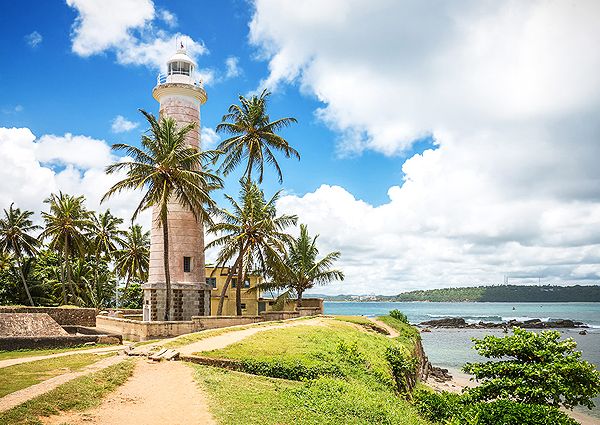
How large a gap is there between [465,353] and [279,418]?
45.9m

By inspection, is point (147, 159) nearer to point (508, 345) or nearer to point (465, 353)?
point (508, 345)

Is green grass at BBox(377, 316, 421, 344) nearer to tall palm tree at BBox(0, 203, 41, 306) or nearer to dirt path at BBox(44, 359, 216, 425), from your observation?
dirt path at BBox(44, 359, 216, 425)

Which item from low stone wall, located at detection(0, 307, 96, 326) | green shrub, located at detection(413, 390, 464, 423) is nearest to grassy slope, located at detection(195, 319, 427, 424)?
green shrub, located at detection(413, 390, 464, 423)

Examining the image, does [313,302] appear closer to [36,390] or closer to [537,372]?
[537,372]

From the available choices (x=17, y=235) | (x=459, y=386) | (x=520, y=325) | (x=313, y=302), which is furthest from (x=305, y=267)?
(x=520, y=325)

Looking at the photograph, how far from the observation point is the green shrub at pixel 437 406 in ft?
51.6

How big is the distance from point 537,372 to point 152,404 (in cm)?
992

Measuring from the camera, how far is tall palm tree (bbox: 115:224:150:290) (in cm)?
4775

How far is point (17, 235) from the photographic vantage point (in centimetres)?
4216

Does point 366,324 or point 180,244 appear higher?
point 180,244

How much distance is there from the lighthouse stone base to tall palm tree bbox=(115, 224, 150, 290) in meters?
19.6

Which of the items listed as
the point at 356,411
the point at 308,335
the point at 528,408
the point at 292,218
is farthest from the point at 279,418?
the point at 292,218

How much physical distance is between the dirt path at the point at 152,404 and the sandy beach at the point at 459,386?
1545 cm

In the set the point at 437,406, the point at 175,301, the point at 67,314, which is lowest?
the point at 437,406
